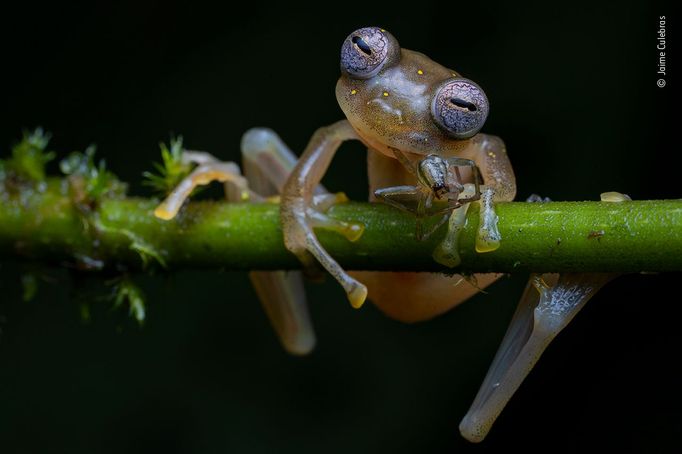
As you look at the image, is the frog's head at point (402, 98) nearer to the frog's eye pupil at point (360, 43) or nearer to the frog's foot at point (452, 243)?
the frog's eye pupil at point (360, 43)

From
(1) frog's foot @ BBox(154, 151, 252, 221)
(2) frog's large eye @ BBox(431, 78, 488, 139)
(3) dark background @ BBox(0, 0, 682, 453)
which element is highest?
(2) frog's large eye @ BBox(431, 78, 488, 139)

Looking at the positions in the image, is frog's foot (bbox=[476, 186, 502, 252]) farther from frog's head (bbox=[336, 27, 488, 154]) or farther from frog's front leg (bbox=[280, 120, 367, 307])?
frog's front leg (bbox=[280, 120, 367, 307])

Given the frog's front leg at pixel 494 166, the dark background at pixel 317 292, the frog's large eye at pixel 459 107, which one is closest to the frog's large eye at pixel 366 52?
the frog's large eye at pixel 459 107

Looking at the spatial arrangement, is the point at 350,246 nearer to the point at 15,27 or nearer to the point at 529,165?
the point at 529,165

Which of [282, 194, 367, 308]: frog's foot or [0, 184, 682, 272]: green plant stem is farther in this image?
[282, 194, 367, 308]: frog's foot

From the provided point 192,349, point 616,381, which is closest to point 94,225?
point 192,349
